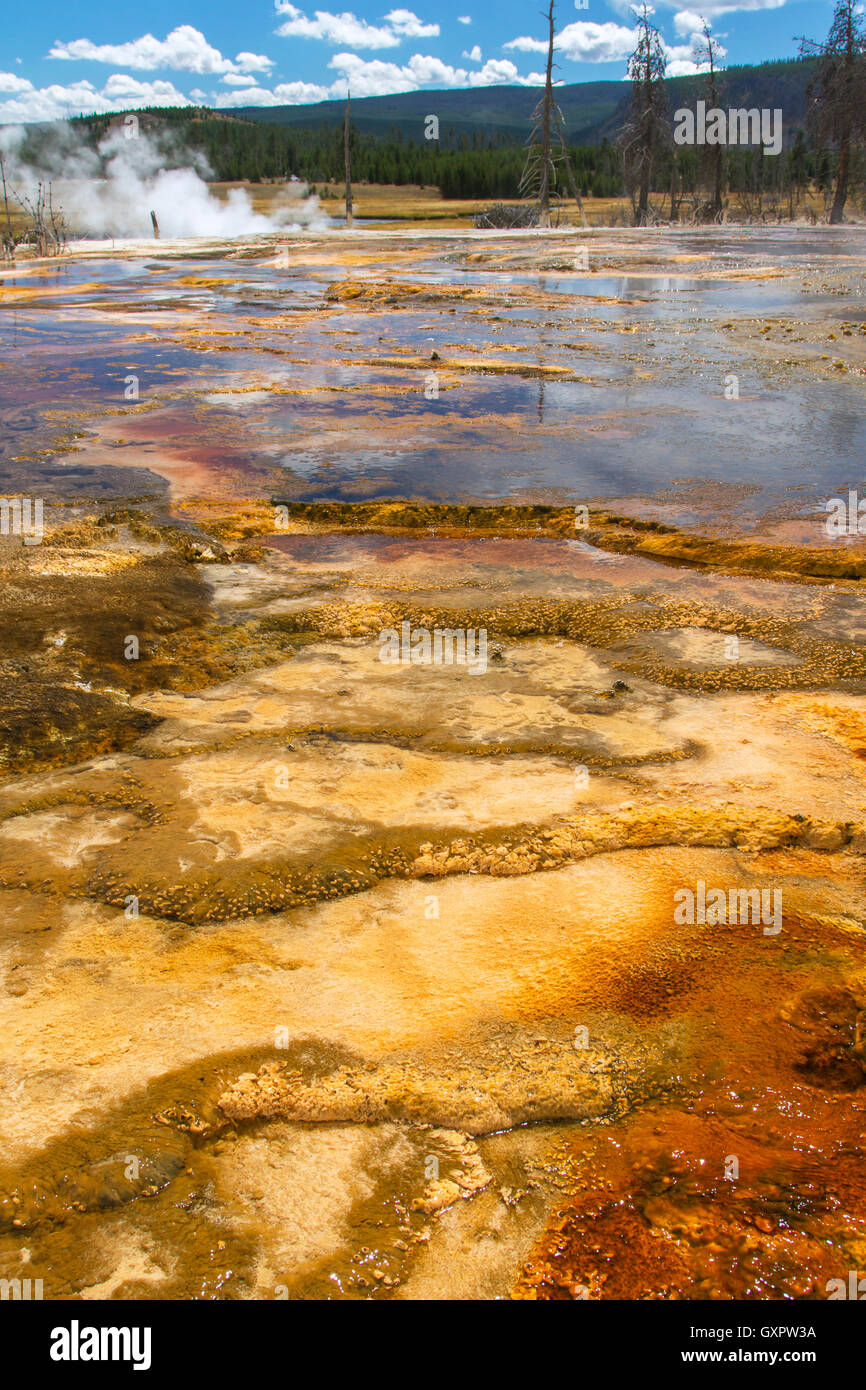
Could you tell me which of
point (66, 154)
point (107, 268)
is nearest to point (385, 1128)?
point (107, 268)

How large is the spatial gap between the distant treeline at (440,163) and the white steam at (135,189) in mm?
3204

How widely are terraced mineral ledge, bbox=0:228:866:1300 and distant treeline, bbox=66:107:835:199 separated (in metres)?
38.6

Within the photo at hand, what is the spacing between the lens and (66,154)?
6544 cm

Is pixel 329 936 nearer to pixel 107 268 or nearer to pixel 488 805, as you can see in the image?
pixel 488 805

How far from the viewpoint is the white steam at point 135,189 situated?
45.2 m

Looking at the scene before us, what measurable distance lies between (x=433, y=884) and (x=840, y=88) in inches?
1252

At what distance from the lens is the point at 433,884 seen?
2.60 metres

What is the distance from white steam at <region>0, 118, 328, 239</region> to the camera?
45.2 m

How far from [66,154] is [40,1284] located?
78.9 metres
